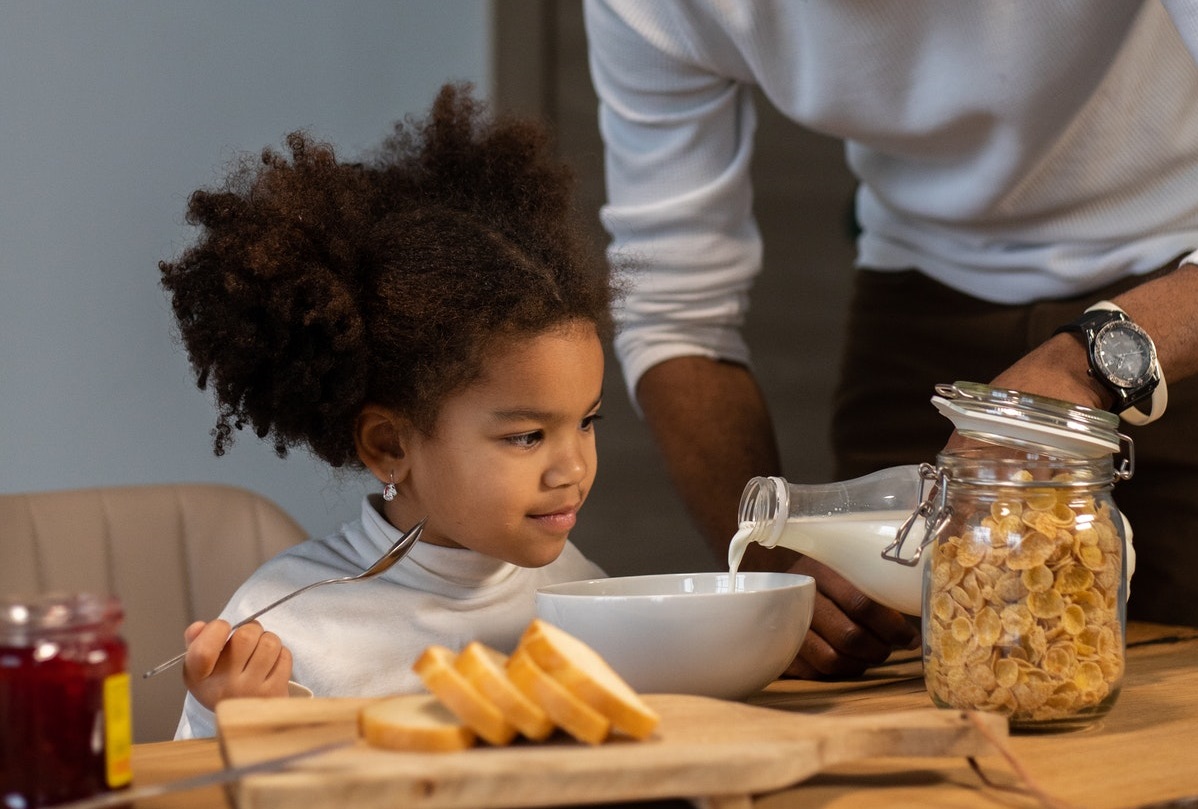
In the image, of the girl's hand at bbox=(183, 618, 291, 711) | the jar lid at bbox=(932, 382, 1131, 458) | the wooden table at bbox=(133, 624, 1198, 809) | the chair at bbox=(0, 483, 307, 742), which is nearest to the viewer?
the wooden table at bbox=(133, 624, 1198, 809)

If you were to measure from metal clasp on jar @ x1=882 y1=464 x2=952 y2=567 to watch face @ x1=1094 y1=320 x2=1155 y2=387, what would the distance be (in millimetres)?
222

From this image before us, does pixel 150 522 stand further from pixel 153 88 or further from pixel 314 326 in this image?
pixel 153 88

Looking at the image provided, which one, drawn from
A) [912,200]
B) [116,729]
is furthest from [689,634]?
[912,200]

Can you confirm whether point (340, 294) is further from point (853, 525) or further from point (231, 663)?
point (853, 525)

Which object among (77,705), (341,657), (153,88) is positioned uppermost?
(153,88)

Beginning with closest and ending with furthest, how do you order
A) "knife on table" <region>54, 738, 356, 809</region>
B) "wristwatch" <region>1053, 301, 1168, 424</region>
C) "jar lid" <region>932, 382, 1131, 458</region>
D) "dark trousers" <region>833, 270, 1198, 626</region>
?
"knife on table" <region>54, 738, 356, 809</region>, "jar lid" <region>932, 382, 1131, 458</region>, "wristwatch" <region>1053, 301, 1168, 424</region>, "dark trousers" <region>833, 270, 1198, 626</region>

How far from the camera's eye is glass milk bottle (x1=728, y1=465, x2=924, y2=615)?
91cm

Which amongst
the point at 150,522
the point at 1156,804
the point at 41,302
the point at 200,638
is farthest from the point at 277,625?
the point at 41,302

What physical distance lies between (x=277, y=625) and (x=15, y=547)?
1.20 feet

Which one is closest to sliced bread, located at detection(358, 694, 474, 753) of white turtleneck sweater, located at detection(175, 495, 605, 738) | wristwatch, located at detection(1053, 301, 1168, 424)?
white turtleneck sweater, located at detection(175, 495, 605, 738)

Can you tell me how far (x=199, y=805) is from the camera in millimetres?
666

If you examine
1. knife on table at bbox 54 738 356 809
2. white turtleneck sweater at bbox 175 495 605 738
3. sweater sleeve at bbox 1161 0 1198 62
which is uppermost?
sweater sleeve at bbox 1161 0 1198 62

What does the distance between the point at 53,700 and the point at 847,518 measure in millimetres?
549

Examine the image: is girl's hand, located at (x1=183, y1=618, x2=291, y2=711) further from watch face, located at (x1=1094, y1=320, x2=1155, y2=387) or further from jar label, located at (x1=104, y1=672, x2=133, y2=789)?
watch face, located at (x1=1094, y1=320, x2=1155, y2=387)
